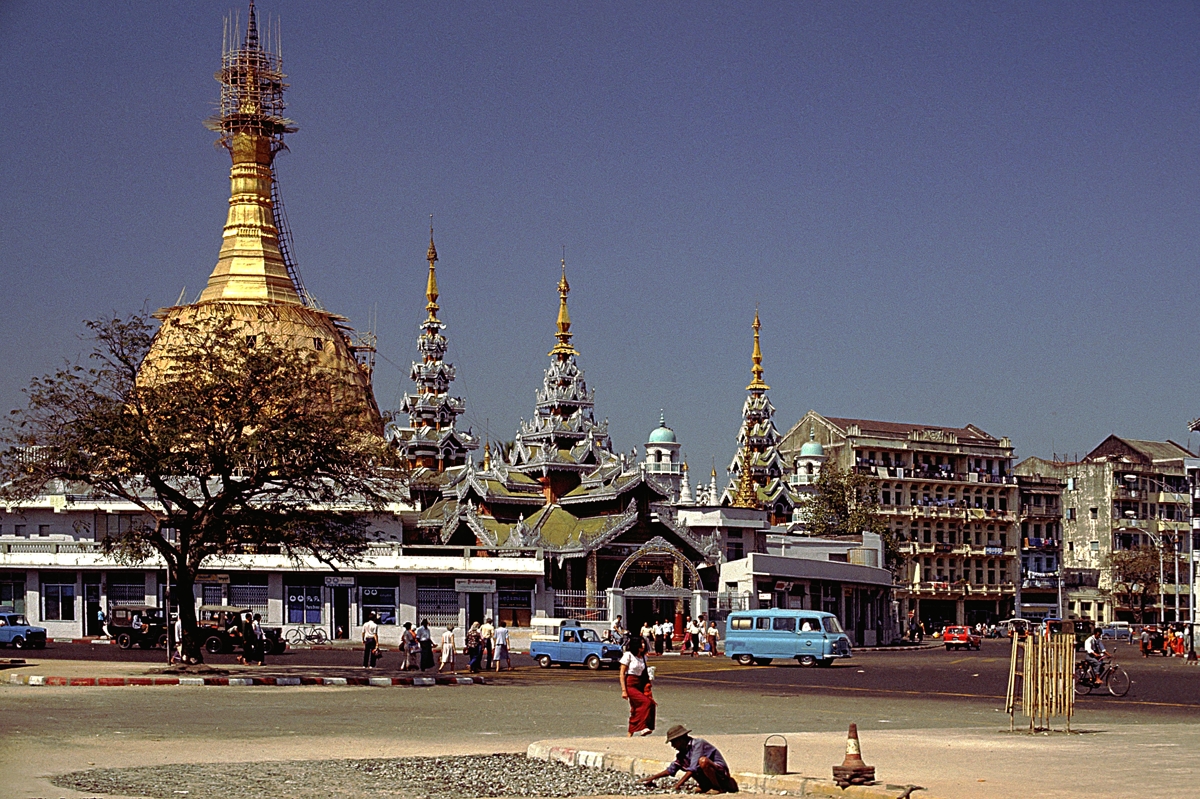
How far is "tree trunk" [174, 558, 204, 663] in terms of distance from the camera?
40.7m

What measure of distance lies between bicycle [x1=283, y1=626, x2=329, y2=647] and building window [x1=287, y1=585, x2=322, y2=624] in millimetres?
1226

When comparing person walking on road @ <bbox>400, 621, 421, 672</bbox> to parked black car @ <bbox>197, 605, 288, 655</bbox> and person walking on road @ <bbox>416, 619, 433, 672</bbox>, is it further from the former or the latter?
parked black car @ <bbox>197, 605, 288, 655</bbox>

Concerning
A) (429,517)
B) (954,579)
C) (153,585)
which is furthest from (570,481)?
(954,579)

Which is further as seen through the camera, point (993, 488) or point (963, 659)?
point (993, 488)

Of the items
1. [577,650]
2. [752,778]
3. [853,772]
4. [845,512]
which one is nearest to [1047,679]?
[752,778]

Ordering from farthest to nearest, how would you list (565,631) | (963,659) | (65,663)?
(963,659) → (565,631) → (65,663)

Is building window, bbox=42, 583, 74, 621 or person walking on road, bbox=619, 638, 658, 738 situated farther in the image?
building window, bbox=42, 583, 74, 621

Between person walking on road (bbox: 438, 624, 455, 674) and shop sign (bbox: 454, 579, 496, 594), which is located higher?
shop sign (bbox: 454, 579, 496, 594)

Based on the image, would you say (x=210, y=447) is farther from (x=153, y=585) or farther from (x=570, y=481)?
(x=570, y=481)

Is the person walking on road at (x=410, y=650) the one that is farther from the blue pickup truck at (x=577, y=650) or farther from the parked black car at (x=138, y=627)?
the parked black car at (x=138, y=627)

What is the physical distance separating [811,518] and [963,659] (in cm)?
4644

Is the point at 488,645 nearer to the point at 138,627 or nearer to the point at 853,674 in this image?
the point at 853,674

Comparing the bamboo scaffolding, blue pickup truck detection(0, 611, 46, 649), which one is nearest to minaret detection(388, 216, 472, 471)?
blue pickup truck detection(0, 611, 46, 649)

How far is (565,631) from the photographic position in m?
52.1
